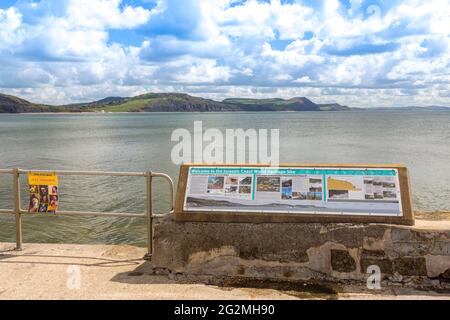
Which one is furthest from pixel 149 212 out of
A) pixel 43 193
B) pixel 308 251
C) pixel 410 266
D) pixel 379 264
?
pixel 410 266

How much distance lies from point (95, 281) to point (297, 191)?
2.74 m

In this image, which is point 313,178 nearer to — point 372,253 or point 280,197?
point 280,197

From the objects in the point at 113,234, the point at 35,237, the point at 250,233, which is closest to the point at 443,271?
the point at 250,233

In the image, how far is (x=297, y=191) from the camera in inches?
229

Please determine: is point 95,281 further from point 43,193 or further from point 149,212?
point 43,193

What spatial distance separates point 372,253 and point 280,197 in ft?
4.15

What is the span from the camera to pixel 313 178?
590 centimetres

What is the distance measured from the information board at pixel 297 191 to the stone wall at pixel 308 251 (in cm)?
20

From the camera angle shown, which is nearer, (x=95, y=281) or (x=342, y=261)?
(x=342, y=261)

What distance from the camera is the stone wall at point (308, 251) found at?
539cm

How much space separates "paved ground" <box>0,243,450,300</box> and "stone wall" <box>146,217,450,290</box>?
1.01ft

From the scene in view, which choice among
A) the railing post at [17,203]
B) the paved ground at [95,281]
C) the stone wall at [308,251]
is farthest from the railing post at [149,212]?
the railing post at [17,203]

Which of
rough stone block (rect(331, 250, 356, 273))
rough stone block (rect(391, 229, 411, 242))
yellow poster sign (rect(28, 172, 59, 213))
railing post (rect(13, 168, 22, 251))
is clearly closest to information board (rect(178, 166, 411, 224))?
rough stone block (rect(391, 229, 411, 242))

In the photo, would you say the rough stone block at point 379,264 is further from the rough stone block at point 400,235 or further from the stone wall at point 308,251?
the rough stone block at point 400,235
